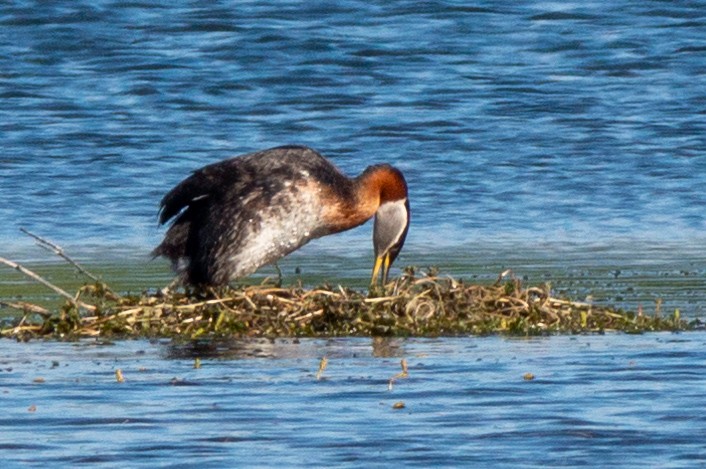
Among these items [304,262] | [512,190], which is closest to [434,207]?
[512,190]

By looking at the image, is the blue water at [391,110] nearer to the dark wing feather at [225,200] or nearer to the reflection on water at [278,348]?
the dark wing feather at [225,200]

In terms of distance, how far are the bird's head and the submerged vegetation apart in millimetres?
973

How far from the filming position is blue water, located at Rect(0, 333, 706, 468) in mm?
8078

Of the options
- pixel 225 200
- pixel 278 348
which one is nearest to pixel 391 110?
pixel 225 200

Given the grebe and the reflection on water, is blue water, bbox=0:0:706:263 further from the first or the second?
the reflection on water

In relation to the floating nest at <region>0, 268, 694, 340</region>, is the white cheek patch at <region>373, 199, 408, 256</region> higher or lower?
higher

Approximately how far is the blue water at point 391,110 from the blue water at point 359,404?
5015 millimetres

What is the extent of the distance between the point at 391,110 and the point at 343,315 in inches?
501

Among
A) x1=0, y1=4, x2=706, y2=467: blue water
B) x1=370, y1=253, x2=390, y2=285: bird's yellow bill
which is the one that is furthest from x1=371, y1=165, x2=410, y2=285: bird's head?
x1=0, y1=4, x2=706, y2=467: blue water

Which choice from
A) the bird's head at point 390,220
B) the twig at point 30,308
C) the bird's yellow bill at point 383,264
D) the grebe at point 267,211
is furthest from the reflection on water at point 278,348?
the bird's head at point 390,220

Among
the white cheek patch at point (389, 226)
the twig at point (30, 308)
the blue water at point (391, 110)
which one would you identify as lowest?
the blue water at point (391, 110)

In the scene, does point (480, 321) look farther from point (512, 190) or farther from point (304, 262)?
point (512, 190)

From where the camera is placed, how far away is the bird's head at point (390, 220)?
12.9m

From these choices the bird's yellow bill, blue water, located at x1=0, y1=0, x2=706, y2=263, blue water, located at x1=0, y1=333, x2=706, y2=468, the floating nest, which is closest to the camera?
blue water, located at x1=0, y1=333, x2=706, y2=468
